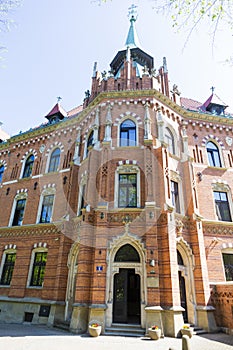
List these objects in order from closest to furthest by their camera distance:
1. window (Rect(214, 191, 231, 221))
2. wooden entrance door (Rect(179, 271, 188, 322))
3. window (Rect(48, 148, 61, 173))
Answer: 1. wooden entrance door (Rect(179, 271, 188, 322))
2. window (Rect(214, 191, 231, 221))
3. window (Rect(48, 148, 61, 173))

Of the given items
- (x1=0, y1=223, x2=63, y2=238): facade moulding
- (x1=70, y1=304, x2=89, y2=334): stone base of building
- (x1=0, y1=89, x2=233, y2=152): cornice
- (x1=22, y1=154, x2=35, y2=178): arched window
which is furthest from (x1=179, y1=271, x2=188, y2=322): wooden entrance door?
(x1=22, y1=154, x2=35, y2=178): arched window

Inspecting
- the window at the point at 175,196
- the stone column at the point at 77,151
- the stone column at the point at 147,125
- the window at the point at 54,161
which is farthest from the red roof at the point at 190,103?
the window at the point at 54,161

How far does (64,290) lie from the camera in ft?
43.7

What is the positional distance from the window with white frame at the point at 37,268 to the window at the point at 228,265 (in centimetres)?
1103

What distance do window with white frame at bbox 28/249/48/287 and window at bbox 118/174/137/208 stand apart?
665cm

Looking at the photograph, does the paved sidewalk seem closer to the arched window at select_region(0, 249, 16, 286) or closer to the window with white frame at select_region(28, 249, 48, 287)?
the window with white frame at select_region(28, 249, 48, 287)

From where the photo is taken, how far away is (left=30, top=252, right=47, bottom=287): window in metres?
15.0

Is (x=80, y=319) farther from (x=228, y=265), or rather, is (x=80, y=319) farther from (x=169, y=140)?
(x=169, y=140)

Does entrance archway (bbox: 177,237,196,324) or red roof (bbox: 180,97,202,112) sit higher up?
red roof (bbox: 180,97,202,112)

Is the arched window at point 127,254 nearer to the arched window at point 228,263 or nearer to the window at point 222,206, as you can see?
the arched window at point 228,263

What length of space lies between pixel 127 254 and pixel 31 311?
7105 millimetres

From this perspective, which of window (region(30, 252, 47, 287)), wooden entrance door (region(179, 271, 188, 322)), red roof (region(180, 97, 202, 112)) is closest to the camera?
wooden entrance door (region(179, 271, 188, 322))

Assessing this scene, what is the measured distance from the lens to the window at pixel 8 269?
16.0 meters

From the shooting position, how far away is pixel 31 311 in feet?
45.6
